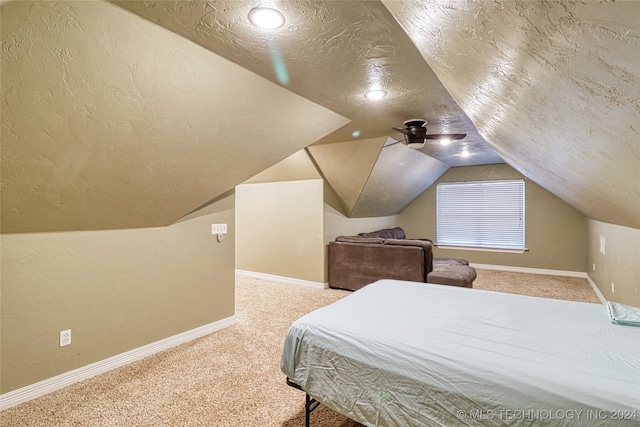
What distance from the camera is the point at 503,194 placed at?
258 inches

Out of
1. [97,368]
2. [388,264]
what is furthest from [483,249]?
[97,368]

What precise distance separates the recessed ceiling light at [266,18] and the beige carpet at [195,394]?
7.43 feet

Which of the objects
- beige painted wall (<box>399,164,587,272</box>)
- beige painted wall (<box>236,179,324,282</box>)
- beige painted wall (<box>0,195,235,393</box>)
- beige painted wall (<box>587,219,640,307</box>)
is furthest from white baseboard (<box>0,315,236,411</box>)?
beige painted wall (<box>399,164,587,272</box>)

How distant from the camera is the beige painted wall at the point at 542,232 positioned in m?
5.89

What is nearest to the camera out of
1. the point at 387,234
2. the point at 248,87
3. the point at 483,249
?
the point at 248,87

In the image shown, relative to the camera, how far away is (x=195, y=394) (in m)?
2.22

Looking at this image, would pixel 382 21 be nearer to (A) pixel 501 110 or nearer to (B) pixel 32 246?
(A) pixel 501 110

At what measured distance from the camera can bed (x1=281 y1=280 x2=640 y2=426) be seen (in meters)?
1.15

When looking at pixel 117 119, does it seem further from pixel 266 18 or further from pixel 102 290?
pixel 102 290

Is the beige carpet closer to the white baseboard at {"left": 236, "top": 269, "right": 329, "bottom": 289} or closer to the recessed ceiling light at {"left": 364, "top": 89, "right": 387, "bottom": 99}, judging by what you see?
the white baseboard at {"left": 236, "top": 269, "right": 329, "bottom": 289}

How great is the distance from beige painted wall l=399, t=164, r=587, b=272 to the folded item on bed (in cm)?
504

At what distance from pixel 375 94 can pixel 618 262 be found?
10.9 ft

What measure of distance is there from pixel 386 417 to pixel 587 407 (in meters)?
0.77

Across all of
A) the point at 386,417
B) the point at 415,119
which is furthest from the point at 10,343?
the point at 415,119
